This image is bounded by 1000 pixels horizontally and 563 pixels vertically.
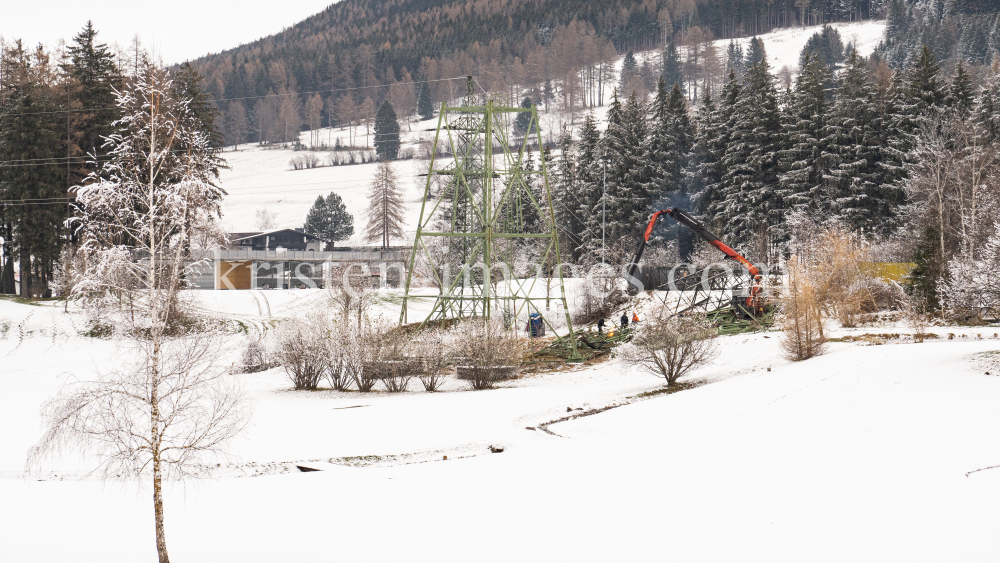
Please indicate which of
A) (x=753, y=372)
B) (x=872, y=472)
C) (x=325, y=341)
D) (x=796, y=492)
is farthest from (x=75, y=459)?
(x=753, y=372)

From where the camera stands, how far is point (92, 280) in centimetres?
862

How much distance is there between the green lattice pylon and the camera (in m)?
28.4

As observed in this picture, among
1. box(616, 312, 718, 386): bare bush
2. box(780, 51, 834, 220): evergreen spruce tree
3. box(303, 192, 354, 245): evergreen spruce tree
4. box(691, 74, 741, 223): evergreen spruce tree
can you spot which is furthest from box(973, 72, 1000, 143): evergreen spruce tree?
box(303, 192, 354, 245): evergreen spruce tree

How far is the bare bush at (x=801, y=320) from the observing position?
23.1m

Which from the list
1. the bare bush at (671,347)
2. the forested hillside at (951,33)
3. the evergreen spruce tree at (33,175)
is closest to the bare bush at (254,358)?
the bare bush at (671,347)

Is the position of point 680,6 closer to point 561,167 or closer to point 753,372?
point 561,167

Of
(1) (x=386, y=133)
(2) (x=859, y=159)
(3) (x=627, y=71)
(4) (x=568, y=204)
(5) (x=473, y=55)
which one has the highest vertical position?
(5) (x=473, y=55)

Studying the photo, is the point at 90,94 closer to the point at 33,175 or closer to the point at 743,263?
the point at 33,175

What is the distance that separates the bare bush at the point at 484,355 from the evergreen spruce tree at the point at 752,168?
2505 centimetres

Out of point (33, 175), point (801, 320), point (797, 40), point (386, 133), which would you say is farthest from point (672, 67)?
point (801, 320)

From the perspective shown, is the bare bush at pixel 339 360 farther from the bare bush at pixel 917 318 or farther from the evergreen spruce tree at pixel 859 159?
the evergreen spruce tree at pixel 859 159

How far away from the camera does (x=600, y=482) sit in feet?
42.5

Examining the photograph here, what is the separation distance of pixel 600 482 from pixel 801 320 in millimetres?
13605

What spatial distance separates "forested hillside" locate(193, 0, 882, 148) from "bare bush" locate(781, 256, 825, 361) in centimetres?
12452
